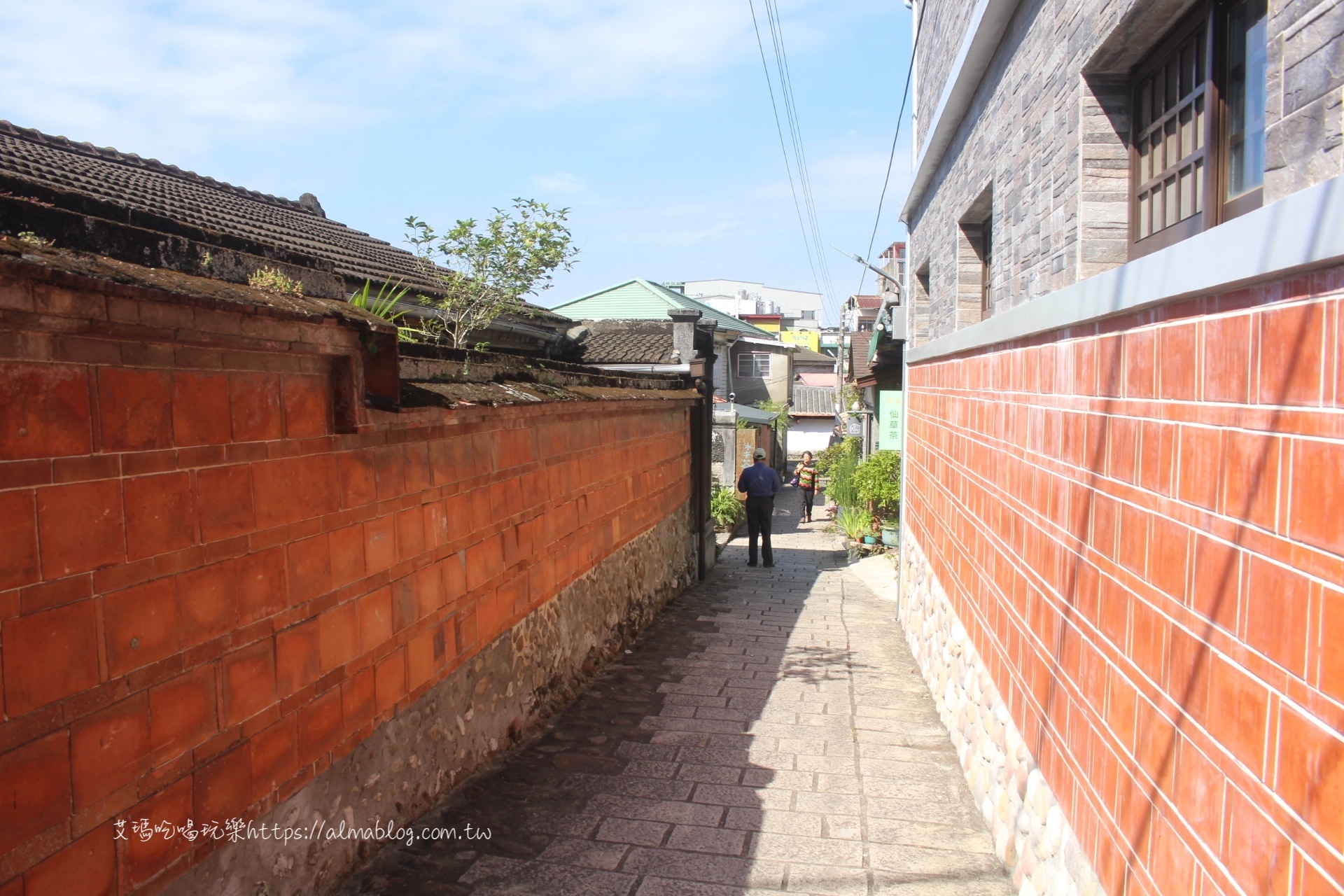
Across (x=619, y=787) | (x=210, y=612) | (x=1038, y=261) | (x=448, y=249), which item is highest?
(x=448, y=249)

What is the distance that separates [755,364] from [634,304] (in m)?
5.61

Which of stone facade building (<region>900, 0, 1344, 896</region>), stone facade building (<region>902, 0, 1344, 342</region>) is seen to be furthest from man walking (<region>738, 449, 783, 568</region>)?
stone facade building (<region>900, 0, 1344, 896</region>)

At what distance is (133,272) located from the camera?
2455mm

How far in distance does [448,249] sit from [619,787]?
5.16 metres

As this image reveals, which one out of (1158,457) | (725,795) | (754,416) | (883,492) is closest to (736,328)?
(754,416)

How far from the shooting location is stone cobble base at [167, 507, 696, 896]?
3033mm

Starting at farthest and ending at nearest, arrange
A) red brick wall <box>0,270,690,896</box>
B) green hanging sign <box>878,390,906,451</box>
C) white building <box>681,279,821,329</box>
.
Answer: white building <box>681,279,821,329</box> < green hanging sign <box>878,390,906,451</box> < red brick wall <box>0,270,690,896</box>

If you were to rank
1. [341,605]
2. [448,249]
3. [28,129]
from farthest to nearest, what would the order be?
[28,129]
[448,249]
[341,605]

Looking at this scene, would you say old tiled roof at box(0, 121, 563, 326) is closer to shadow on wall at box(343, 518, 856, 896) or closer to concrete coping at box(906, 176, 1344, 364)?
shadow on wall at box(343, 518, 856, 896)

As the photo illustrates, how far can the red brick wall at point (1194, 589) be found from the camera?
1.59m

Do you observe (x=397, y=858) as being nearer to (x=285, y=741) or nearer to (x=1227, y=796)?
(x=285, y=741)

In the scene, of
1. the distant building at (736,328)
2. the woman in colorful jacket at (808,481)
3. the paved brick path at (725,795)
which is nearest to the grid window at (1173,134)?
the paved brick path at (725,795)

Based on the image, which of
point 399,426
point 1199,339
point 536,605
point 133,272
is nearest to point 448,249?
point 536,605

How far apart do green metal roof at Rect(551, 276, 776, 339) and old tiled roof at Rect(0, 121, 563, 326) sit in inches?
890
